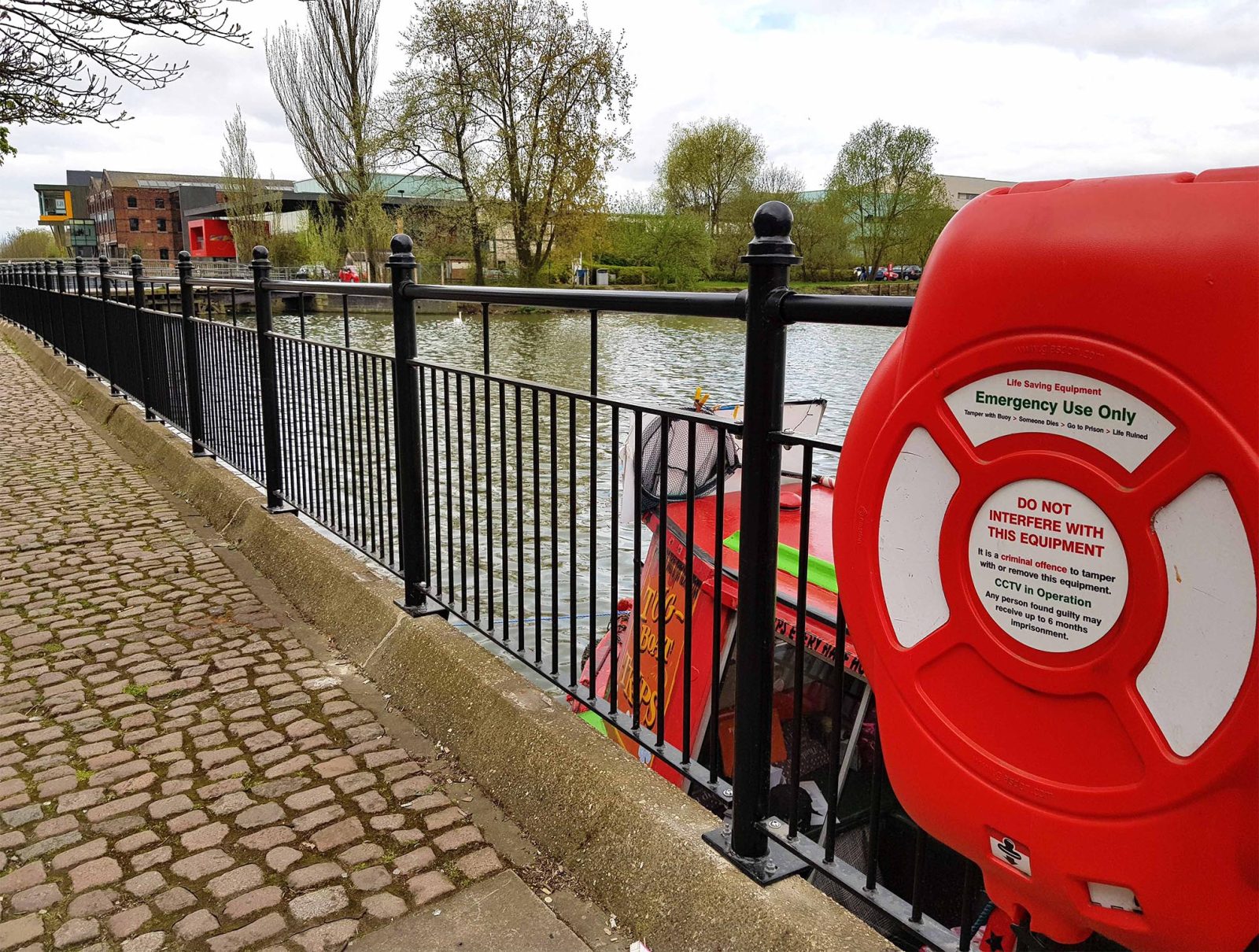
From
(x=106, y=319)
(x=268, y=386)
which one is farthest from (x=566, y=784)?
(x=106, y=319)

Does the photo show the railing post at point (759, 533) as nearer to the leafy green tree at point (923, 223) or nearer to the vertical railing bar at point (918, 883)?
the vertical railing bar at point (918, 883)

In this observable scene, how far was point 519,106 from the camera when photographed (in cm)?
3622

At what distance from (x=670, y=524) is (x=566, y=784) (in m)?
1.34

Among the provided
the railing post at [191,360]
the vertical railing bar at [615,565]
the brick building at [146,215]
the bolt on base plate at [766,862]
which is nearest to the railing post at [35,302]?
the railing post at [191,360]

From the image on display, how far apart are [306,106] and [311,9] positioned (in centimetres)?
426

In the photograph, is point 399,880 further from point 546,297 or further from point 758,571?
point 546,297

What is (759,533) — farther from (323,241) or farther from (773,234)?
(323,241)

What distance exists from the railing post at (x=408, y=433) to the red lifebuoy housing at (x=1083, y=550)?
264cm

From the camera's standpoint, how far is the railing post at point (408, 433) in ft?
12.4

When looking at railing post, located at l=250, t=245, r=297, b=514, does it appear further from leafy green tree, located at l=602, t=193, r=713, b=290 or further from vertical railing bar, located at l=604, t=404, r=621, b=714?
leafy green tree, located at l=602, t=193, r=713, b=290

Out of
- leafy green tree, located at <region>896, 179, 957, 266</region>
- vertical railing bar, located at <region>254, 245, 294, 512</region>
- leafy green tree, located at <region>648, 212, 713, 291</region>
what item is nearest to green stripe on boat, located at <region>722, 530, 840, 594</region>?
vertical railing bar, located at <region>254, 245, 294, 512</region>

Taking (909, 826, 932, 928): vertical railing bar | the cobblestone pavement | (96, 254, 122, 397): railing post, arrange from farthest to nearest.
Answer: (96, 254, 122, 397): railing post
the cobblestone pavement
(909, 826, 932, 928): vertical railing bar

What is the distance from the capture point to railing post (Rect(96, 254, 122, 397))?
9688mm

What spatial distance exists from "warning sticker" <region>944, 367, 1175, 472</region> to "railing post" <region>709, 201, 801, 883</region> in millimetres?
734
